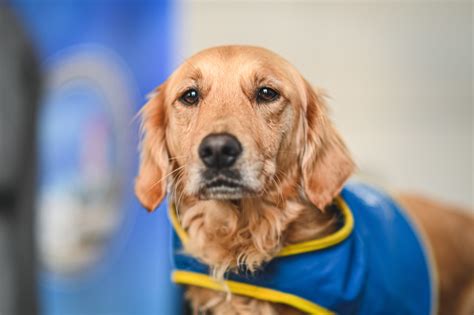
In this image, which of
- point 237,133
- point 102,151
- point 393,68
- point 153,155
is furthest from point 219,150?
point 393,68

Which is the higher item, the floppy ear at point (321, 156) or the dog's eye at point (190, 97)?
the dog's eye at point (190, 97)

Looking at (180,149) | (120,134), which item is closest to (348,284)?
(180,149)

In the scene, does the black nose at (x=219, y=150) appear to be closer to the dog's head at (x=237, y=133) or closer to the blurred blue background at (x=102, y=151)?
the dog's head at (x=237, y=133)

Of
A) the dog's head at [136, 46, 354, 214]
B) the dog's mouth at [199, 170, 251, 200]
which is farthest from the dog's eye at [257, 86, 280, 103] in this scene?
the dog's mouth at [199, 170, 251, 200]

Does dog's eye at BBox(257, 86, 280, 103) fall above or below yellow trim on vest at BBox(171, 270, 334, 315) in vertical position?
above

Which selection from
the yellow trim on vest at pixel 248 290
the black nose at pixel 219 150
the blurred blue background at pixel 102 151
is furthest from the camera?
the blurred blue background at pixel 102 151

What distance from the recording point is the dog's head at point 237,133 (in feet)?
2.78

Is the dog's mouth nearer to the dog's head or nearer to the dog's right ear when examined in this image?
the dog's head

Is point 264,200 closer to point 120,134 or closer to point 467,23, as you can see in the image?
point 120,134

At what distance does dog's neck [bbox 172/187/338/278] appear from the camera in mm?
1036

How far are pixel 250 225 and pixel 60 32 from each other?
1498mm

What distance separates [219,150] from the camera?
847 mm

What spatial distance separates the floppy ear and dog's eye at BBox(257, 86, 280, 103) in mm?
88

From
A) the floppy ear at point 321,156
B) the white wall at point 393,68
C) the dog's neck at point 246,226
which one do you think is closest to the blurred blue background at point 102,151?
the white wall at point 393,68
